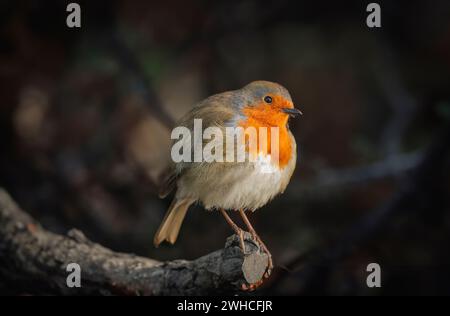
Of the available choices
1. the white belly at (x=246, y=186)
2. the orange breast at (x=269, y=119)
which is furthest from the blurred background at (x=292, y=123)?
the orange breast at (x=269, y=119)

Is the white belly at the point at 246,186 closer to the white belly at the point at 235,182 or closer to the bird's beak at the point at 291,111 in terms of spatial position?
the white belly at the point at 235,182

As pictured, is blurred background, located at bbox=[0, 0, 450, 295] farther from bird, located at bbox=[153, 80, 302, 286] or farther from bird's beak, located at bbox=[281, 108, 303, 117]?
bird's beak, located at bbox=[281, 108, 303, 117]

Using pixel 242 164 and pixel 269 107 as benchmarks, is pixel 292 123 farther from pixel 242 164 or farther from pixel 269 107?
pixel 242 164

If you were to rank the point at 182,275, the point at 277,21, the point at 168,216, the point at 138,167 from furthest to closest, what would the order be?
the point at 277,21, the point at 138,167, the point at 168,216, the point at 182,275

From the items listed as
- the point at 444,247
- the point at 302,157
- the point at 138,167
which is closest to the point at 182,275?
the point at 138,167

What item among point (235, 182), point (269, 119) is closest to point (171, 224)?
point (235, 182)

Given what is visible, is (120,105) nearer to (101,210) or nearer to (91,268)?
(101,210)
